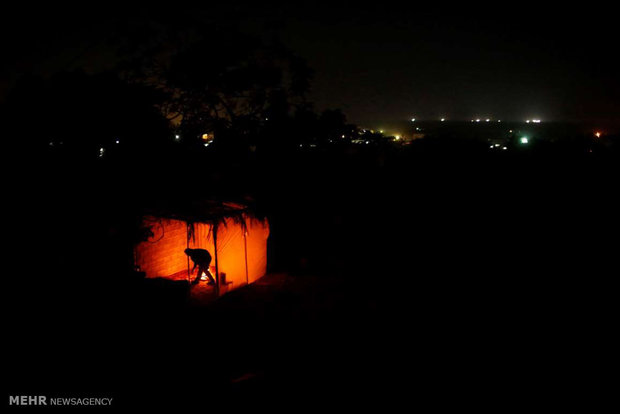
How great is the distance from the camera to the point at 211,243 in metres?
9.15

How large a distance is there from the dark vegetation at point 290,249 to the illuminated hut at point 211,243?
0.52m

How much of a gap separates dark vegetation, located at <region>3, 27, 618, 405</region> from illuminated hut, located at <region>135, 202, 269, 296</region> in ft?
1.71

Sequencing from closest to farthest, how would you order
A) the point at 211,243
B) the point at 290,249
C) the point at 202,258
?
the point at 202,258
the point at 211,243
the point at 290,249

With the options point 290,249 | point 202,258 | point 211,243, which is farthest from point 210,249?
point 290,249

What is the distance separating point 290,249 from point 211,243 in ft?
12.1

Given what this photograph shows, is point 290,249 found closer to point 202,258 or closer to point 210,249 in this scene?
point 210,249

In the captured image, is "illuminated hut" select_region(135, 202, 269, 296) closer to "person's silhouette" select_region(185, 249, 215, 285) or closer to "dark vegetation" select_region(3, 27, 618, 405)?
"person's silhouette" select_region(185, 249, 215, 285)

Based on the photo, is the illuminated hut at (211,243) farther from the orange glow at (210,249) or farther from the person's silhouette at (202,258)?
the person's silhouette at (202,258)

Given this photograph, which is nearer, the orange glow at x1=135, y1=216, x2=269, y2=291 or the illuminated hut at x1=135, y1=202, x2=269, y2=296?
the illuminated hut at x1=135, y1=202, x2=269, y2=296

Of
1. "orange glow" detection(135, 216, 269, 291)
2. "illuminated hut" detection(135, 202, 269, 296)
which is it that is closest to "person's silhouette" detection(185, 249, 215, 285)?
"illuminated hut" detection(135, 202, 269, 296)

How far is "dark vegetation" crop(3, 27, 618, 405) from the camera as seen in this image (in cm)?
571

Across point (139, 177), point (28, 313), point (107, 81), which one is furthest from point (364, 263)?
point (107, 81)

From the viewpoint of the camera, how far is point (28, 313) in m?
5.70

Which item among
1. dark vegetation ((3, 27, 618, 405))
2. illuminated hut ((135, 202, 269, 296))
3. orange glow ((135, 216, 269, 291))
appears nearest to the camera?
dark vegetation ((3, 27, 618, 405))
